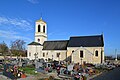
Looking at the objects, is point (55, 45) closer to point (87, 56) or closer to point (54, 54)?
point (54, 54)

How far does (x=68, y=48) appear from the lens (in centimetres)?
5094

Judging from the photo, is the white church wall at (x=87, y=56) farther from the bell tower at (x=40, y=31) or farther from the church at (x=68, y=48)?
the bell tower at (x=40, y=31)

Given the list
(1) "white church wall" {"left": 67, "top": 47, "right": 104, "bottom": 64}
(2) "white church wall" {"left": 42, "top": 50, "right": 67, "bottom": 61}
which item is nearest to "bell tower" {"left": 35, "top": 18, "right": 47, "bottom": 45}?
(2) "white church wall" {"left": 42, "top": 50, "right": 67, "bottom": 61}

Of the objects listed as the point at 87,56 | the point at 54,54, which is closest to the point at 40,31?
the point at 54,54

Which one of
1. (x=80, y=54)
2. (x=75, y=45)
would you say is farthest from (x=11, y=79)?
(x=75, y=45)

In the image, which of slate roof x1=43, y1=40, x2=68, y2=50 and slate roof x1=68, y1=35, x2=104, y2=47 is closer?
slate roof x1=68, y1=35, x2=104, y2=47

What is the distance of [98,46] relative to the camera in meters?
47.6

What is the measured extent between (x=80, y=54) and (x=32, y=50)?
15.8 m

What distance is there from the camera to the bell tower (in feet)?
189

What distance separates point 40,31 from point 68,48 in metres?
12.3

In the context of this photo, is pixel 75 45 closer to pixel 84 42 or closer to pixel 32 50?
pixel 84 42

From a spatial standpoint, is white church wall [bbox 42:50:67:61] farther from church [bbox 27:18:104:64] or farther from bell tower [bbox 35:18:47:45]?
bell tower [bbox 35:18:47:45]

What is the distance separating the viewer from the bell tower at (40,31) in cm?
5759

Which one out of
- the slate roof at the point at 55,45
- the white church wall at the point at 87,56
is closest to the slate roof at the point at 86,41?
the white church wall at the point at 87,56
